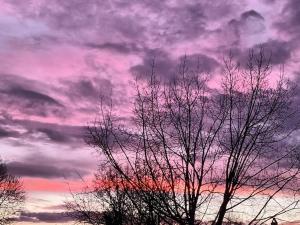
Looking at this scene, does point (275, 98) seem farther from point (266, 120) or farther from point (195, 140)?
point (195, 140)

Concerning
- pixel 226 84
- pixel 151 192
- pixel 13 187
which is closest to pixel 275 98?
pixel 226 84

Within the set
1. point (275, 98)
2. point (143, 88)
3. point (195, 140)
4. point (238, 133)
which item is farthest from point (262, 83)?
point (143, 88)

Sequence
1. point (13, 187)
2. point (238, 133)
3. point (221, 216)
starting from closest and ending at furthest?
1. point (221, 216)
2. point (238, 133)
3. point (13, 187)

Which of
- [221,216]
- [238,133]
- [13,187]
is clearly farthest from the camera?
[13,187]

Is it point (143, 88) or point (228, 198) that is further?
point (143, 88)

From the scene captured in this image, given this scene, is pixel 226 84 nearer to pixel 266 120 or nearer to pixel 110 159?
pixel 266 120

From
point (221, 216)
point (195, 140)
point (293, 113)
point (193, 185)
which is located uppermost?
point (293, 113)

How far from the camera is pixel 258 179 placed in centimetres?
1625

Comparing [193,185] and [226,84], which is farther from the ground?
[226,84]

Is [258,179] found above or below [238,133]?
below

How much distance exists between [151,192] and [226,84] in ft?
14.4

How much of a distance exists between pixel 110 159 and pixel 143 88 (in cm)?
271

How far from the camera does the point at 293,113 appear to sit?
16906mm

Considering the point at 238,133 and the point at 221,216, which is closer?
the point at 221,216
